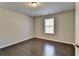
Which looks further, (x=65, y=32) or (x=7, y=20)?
(x=7, y=20)

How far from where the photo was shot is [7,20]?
111cm

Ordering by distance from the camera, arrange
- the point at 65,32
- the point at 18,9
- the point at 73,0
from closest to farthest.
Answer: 1. the point at 73,0
2. the point at 65,32
3. the point at 18,9

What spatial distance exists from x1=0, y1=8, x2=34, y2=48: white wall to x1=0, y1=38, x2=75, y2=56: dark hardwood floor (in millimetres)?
66

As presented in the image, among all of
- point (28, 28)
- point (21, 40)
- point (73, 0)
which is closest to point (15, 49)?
point (21, 40)

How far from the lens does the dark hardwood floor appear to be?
3.30 feet

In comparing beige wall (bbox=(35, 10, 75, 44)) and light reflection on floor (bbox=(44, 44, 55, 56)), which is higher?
beige wall (bbox=(35, 10, 75, 44))

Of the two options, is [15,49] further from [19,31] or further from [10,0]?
[10,0]

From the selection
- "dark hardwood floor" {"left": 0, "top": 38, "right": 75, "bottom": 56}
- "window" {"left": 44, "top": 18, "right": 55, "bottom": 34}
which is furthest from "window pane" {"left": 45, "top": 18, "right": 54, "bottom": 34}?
"dark hardwood floor" {"left": 0, "top": 38, "right": 75, "bottom": 56}

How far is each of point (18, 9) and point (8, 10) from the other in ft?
0.42

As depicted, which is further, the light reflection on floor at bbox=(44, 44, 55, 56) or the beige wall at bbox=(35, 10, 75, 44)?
the light reflection on floor at bbox=(44, 44, 55, 56)

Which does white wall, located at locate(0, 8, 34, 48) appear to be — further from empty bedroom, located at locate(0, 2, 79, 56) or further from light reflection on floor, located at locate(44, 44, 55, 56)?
light reflection on floor, located at locate(44, 44, 55, 56)

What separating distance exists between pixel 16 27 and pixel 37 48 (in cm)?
45

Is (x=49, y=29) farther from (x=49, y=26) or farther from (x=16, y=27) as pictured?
(x=16, y=27)

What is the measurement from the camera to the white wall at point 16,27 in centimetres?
100
